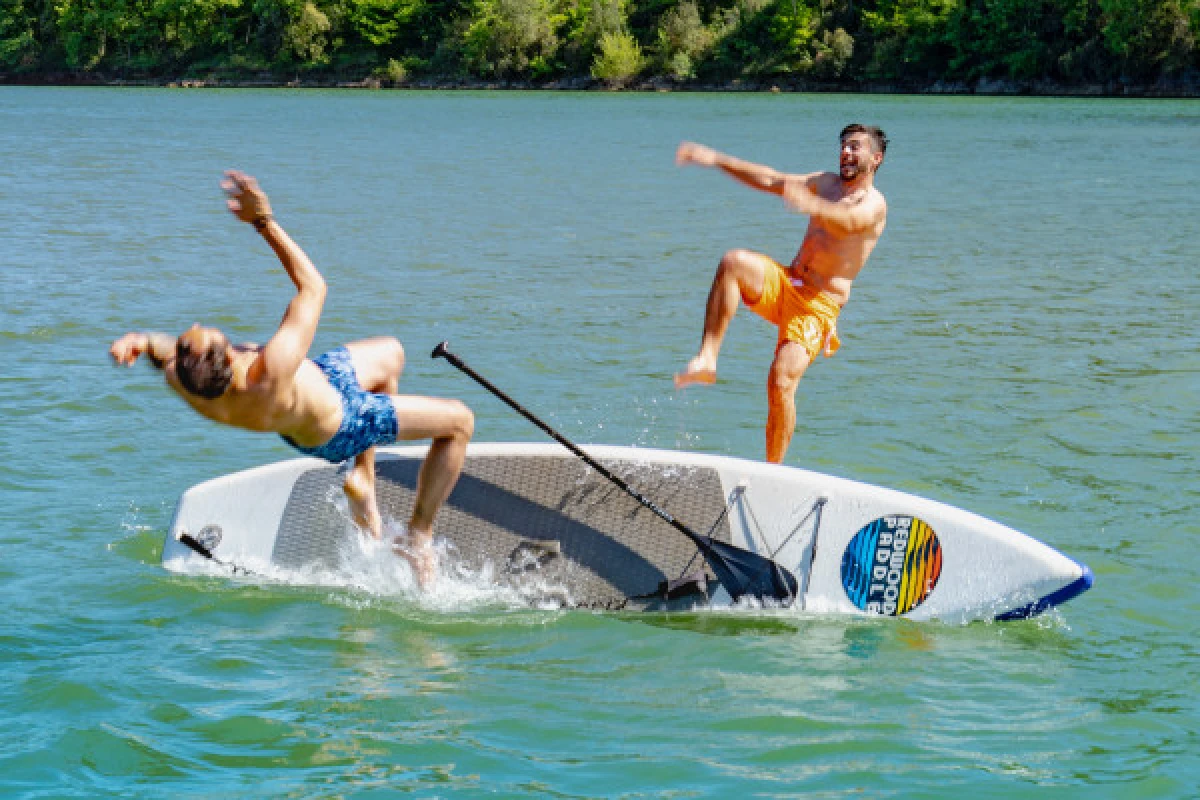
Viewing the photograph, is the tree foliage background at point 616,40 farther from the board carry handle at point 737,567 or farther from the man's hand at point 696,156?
the board carry handle at point 737,567

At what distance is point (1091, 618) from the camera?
8.92m

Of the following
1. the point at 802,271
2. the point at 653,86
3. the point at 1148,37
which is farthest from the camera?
the point at 653,86

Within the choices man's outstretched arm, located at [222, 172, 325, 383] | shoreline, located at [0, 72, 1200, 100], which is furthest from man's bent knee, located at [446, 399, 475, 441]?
shoreline, located at [0, 72, 1200, 100]

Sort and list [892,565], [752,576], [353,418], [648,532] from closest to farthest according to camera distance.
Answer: [353,418] < [892,565] < [752,576] < [648,532]

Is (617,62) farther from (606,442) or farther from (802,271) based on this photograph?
(802,271)

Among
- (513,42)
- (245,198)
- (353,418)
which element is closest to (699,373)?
(353,418)

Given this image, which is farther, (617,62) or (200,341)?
(617,62)

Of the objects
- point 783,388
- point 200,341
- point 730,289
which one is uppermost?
point 730,289

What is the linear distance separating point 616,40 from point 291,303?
325 ft

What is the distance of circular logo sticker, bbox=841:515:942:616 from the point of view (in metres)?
8.82

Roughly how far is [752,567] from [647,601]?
26.1 inches

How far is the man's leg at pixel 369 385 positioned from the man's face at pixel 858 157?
310 cm

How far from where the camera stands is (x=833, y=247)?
9664mm

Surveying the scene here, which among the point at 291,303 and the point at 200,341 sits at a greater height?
the point at 291,303
